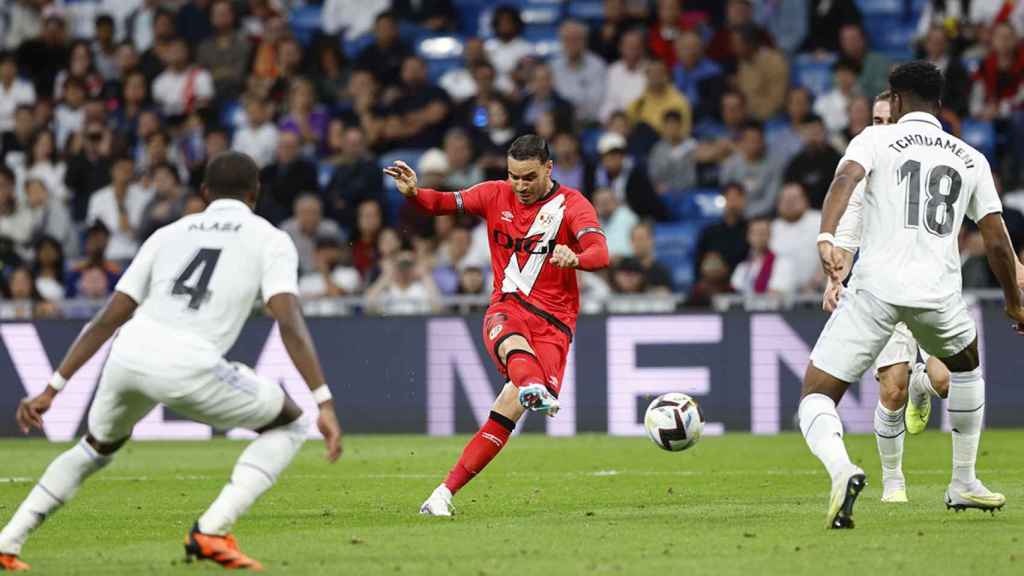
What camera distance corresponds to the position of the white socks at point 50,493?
7520mm

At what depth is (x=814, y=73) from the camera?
877 inches

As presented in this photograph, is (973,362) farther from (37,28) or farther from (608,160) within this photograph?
(37,28)

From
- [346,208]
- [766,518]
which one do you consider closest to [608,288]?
[346,208]

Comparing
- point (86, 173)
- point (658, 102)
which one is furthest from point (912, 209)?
point (86, 173)

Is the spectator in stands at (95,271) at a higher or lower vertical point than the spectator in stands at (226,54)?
lower

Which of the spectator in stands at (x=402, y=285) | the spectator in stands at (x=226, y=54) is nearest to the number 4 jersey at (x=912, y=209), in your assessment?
the spectator in stands at (x=402, y=285)

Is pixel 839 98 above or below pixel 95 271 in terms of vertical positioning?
above

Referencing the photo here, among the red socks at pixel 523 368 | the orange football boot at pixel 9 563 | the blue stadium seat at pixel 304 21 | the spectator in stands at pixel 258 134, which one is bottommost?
the spectator in stands at pixel 258 134

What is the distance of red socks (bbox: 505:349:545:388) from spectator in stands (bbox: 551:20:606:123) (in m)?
12.3

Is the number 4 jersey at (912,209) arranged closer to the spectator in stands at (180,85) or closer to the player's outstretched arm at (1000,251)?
the player's outstretched arm at (1000,251)

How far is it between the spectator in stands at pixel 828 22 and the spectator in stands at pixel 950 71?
1.70 metres

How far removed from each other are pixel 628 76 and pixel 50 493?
15.5 meters

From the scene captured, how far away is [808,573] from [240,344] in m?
11.8

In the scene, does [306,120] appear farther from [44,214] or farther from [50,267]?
[50,267]
